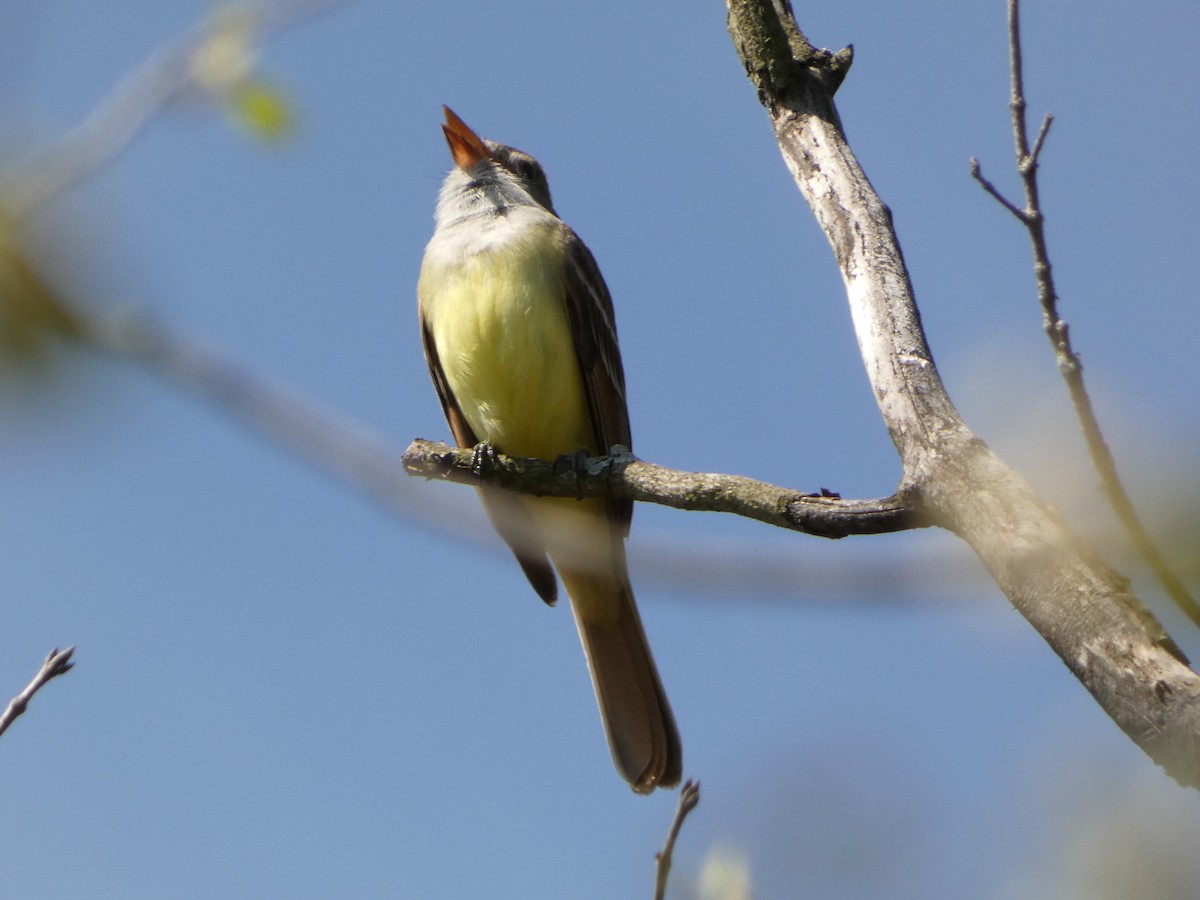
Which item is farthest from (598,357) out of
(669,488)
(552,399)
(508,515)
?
(669,488)

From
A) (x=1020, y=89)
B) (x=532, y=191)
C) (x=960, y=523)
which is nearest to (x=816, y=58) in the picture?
(x=1020, y=89)

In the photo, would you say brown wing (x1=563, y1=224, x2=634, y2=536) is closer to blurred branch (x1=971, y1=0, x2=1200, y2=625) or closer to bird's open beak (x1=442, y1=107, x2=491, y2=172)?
bird's open beak (x1=442, y1=107, x2=491, y2=172)

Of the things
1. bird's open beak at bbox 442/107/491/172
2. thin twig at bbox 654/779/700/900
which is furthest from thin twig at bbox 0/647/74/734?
bird's open beak at bbox 442/107/491/172

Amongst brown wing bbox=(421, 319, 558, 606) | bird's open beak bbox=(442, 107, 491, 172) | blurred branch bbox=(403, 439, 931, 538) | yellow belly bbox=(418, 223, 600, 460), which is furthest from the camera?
bird's open beak bbox=(442, 107, 491, 172)

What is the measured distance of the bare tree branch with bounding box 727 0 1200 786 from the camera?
9.37ft

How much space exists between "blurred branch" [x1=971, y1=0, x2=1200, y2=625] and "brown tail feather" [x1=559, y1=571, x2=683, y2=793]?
4110 millimetres

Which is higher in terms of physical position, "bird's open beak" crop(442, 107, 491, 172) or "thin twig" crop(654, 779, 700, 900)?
"bird's open beak" crop(442, 107, 491, 172)

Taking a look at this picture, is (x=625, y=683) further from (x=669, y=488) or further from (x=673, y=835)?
(x=673, y=835)

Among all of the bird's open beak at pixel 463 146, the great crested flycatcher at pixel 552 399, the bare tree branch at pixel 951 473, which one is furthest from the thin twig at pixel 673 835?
the bird's open beak at pixel 463 146

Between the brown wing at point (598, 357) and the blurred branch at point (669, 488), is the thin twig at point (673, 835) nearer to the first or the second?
the blurred branch at point (669, 488)

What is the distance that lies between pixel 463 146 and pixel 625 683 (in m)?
3.53

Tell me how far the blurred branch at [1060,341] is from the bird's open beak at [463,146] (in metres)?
5.29

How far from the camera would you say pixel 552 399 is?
6719 mm

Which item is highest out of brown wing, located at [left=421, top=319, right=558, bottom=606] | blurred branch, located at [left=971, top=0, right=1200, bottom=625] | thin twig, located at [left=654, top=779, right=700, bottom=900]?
brown wing, located at [left=421, top=319, right=558, bottom=606]
